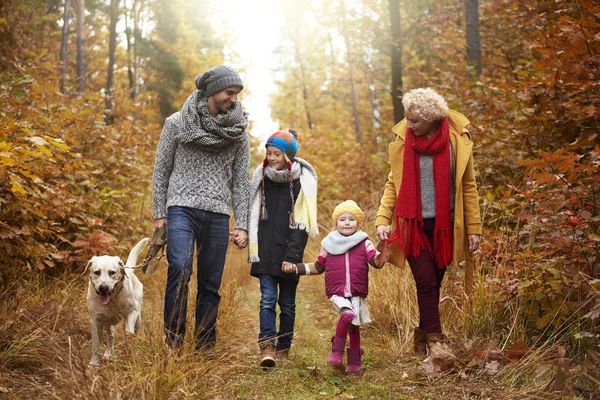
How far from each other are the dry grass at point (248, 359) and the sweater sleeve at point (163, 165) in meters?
0.78

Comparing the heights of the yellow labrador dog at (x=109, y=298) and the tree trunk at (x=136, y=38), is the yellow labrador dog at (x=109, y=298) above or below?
below

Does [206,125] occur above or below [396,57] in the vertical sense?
below

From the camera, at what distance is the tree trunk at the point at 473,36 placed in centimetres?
989

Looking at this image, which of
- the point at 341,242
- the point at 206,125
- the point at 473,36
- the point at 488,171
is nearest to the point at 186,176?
the point at 206,125

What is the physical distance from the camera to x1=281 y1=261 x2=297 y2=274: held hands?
15.7ft

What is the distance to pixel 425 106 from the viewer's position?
4.30 metres

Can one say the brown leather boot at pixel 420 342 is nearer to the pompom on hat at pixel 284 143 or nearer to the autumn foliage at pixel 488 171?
the autumn foliage at pixel 488 171

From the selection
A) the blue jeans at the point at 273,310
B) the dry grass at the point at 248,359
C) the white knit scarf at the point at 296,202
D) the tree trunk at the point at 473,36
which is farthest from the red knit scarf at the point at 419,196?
the tree trunk at the point at 473,36

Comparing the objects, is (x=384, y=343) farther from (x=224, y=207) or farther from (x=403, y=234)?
(x=224, y=207)

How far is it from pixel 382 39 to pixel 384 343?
920 cm

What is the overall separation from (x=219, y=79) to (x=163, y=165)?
768 mm

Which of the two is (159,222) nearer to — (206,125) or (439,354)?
(206,125)

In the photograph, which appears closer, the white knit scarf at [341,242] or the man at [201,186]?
the man at [201,186]

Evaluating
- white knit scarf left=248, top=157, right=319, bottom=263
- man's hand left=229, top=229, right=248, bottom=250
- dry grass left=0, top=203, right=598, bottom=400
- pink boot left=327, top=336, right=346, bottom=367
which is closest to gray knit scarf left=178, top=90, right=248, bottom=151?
white knit scarf left=248, top=157, right=319, bottom=263
